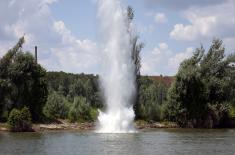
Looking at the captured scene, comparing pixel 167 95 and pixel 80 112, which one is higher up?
pixel 167 95

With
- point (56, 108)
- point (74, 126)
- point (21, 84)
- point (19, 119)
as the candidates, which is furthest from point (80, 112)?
point (19, 119)

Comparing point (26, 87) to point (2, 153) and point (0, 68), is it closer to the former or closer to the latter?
point (0, 68)

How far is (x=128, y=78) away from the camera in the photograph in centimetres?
8606

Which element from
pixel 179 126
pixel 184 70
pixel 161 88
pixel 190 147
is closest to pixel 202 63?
pixel 184 70

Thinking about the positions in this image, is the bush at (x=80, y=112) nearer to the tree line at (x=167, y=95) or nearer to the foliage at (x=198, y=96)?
the tree line at (x=167, y=95)

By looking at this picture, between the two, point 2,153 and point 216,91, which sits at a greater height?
point 216,91

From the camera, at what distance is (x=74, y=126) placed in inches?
3440

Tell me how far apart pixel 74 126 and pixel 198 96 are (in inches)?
860

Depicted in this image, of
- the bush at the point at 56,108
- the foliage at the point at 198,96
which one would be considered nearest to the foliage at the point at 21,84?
the bush at the point at 56,108

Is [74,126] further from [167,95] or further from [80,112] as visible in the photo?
[167,95]

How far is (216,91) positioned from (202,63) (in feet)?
19.9

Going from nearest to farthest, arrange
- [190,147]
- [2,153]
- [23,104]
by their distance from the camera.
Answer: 1. [2,153]
2. [190,147]
3. [23,104]

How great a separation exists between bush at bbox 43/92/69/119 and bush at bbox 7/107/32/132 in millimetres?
13953

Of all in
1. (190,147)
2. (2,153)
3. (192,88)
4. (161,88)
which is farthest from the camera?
(161,88)
